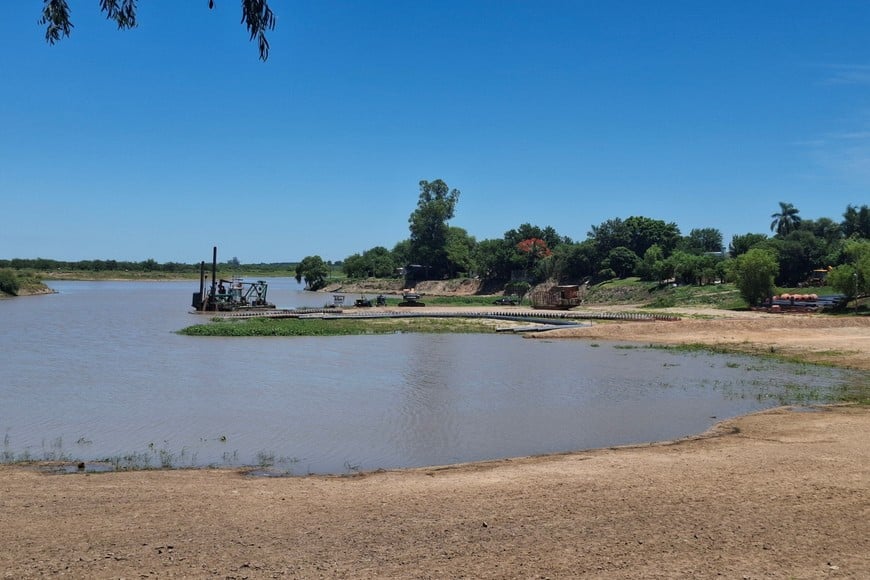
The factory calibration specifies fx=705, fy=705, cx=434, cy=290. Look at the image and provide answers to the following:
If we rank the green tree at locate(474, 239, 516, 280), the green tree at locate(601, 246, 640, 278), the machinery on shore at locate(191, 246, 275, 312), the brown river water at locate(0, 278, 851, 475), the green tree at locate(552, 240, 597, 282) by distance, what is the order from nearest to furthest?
the brown river water at locate(0, 278, 851, 475) < the machinery on shore at locate(191, 246, 275, 312) < the green tree at locate(601, 246, 640, 278) < the green tree at locate(552, 240, 597, 282) < the green tree at locate(474, 239, 516, 280)

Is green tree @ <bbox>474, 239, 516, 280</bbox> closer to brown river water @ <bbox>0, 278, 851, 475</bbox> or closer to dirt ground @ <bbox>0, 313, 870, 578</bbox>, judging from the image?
brown river water @ <bbox>0, 278, 851, 475</bbox>

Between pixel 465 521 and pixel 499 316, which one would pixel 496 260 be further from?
pixel 465 521

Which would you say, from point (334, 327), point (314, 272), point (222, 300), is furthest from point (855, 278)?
point (314, 272)

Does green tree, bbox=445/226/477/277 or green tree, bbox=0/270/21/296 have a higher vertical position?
green tree, bbox=445/226/477/277

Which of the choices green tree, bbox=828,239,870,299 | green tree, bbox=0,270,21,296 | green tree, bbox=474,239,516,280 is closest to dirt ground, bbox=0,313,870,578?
green tree, bbox=828,239,870,299

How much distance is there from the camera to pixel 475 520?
26.9 feet

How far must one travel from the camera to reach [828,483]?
378 inches

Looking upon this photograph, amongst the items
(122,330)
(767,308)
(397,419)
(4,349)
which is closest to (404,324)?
(122,330)

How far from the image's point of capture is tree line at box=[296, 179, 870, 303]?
2451 inches

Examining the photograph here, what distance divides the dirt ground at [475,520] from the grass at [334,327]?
98.8 feet

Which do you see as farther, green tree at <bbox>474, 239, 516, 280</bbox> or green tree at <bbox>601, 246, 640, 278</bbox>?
green tree at <bbox>474, 239, 516, 280</bbox>

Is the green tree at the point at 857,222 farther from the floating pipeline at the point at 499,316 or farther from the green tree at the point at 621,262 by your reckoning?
the floating pipeline at the point at 499,316

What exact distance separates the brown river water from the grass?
14.9 feet

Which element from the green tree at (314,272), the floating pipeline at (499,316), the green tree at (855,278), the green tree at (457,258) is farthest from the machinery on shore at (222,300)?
the green tree at (314,272)
